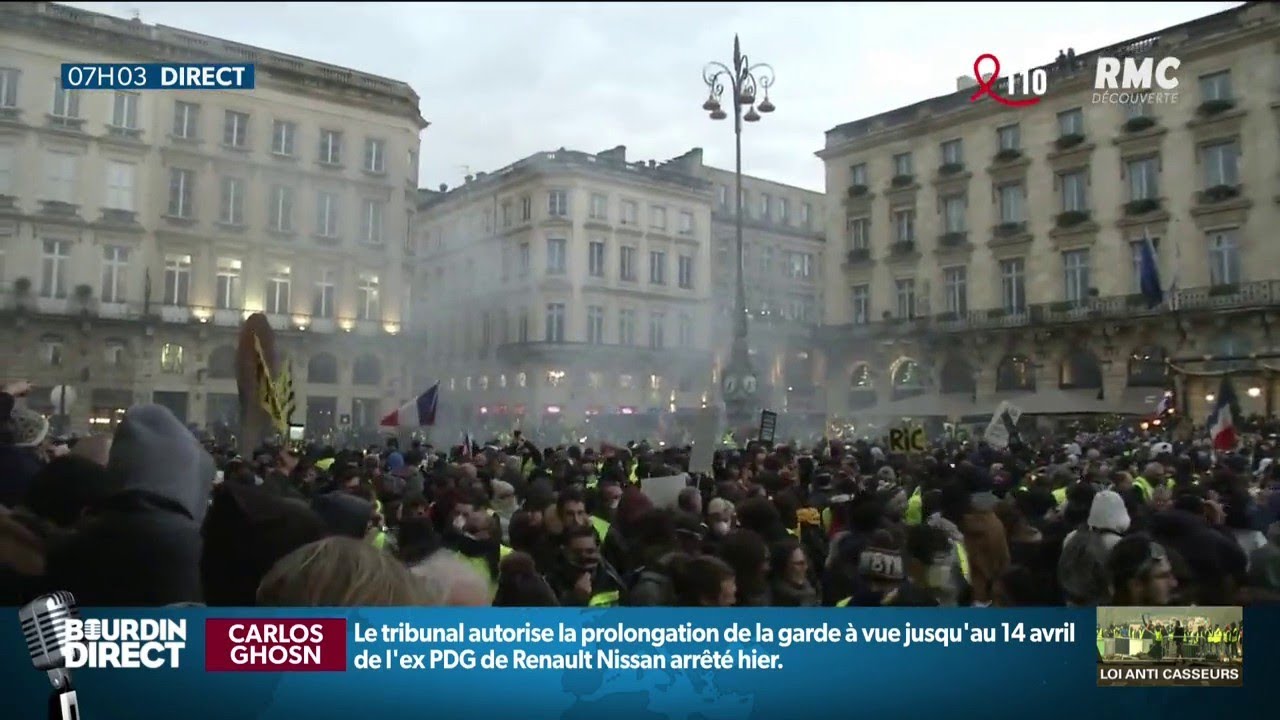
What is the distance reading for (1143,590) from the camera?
4.18 metres

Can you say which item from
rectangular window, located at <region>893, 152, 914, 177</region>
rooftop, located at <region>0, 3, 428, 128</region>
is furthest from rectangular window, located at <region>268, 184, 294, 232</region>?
rectangular window, located at <region>893, 152, 914, 177</region>

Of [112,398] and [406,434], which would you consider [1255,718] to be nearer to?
[112,398]

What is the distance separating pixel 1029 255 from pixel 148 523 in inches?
936

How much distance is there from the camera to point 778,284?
30859mm

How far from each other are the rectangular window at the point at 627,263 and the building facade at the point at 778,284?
761 centimetres

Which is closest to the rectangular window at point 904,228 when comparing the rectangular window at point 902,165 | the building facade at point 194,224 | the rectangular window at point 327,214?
the rectangular window at point 902,165

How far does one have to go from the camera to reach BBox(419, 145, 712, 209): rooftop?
17.3 metres

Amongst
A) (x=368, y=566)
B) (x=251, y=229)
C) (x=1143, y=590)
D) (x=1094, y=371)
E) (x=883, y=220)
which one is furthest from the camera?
(x=1094, y=371)

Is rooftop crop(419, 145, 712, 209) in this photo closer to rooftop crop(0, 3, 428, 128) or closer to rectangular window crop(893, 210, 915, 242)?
rectangular window crop(893, 210, 915, 242)

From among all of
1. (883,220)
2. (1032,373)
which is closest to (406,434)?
(883,220)

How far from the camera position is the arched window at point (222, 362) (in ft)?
37.2

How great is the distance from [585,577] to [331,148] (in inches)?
453

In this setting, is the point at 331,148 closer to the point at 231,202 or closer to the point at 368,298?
the point at 231,202

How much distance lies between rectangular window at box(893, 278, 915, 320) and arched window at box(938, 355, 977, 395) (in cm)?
285
